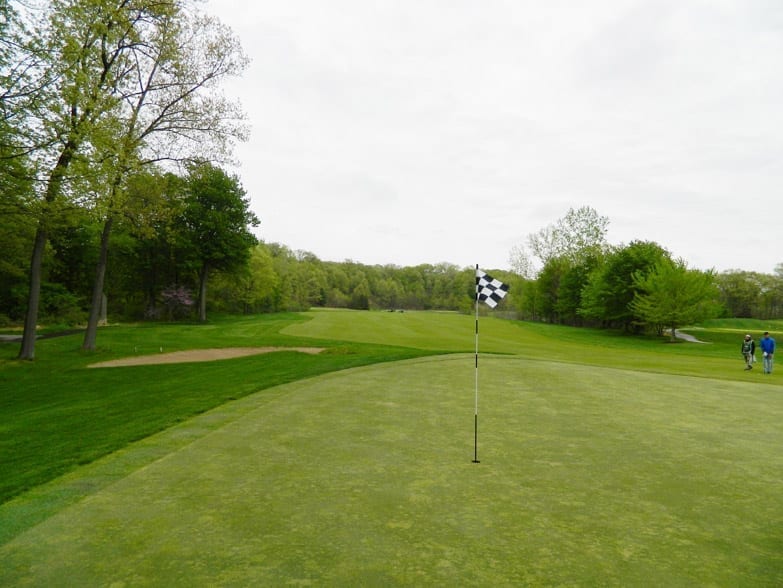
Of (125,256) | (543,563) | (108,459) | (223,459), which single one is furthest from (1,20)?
(125,256)

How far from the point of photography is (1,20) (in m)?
14.2

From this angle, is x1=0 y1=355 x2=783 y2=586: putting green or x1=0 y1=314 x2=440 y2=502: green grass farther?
x1=0 y1=314 x2=440 y2=502: green grass

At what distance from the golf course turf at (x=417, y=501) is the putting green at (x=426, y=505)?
0.08 ft

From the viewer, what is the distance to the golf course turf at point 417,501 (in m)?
3.80

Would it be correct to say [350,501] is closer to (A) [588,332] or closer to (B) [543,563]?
(B) [543,563]

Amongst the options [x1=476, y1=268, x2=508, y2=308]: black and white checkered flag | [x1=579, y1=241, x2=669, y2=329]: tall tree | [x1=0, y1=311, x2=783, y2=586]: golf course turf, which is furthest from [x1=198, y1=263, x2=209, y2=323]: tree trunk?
[x1=579, y1=241, x2=669, y2=329]: tall tree

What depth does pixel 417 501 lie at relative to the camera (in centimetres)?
513

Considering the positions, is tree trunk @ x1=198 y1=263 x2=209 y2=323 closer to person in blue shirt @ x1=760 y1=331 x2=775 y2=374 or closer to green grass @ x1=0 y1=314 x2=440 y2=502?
green grass @ x1=0 y1=314 x2=440 y2=502

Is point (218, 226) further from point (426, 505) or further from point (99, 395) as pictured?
point (426, 505)

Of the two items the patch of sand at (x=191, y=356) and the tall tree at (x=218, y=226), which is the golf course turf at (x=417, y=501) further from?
the tall tree at (x=218, y=226)

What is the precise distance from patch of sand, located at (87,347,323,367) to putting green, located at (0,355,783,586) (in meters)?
12.2

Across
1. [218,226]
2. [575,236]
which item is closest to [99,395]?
[218,226]

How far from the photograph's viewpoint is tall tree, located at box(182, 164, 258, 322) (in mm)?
43875

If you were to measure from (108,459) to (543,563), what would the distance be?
6.23 metres
